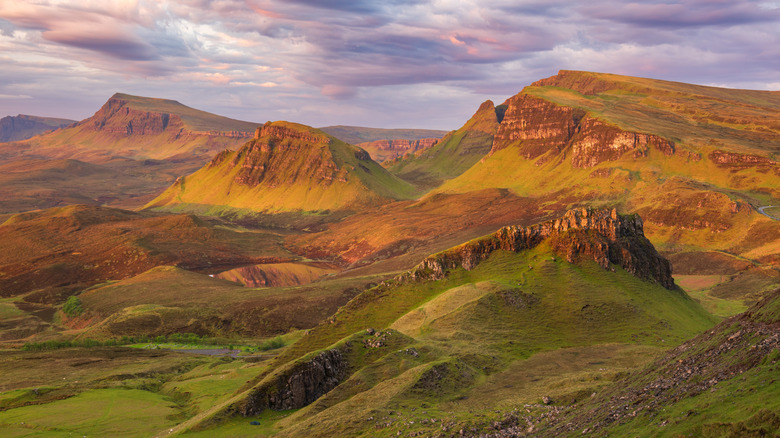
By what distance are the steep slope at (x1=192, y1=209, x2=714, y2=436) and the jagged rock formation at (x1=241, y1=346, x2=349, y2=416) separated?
0.48 feet

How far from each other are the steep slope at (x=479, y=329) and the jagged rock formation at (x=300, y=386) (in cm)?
15

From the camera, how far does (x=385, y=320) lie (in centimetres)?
11081

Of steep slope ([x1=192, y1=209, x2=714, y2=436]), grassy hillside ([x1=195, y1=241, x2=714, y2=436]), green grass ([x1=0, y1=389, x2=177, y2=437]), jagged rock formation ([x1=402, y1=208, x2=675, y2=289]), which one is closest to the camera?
grassy hillside ([x1=195, y1=241, x2=714, y2=436])

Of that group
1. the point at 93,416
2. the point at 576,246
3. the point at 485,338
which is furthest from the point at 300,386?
the point at 576,246

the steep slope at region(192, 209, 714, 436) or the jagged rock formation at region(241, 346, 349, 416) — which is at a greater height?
the steep slope at region(192, 209, 714, 436)

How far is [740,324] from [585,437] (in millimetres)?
19442

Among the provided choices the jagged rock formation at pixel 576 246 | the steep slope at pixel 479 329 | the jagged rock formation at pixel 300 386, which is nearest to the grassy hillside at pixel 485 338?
the steep slope at pixel 479 329

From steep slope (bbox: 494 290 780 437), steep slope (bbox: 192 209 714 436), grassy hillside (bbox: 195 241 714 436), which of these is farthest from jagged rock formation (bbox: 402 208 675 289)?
steep slope (bbox: 494 290 780 437)

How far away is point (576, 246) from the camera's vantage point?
385 feet

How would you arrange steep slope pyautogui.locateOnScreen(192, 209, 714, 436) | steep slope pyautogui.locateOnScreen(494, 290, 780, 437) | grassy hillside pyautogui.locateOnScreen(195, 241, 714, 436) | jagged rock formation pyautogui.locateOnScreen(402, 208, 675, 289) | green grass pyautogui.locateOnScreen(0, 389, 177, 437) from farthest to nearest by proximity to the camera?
jagged rock formation pyautogui.locateOnScreen(402, 208, 675, 289)
green grass pyautogui.locateOnScreen(0, 389, 177, 437)
steep slope pyautogui.locateOnScreen(192, 209, 714, 436)
grassy hillside pyautogui.locateOnScreen(195, 241, 714, 436)
steep slope pyautogui.locateOnScreen(494, 290, 780, 437)

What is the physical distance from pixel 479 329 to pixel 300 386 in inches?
1438

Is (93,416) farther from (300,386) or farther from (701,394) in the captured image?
(701,394)

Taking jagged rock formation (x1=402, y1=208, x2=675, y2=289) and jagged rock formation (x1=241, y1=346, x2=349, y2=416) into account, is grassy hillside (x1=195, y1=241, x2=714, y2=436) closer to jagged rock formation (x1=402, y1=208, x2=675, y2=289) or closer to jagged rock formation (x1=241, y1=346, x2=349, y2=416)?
jagged rock formation (x1=402, y1=208, x2=675, y2=289)

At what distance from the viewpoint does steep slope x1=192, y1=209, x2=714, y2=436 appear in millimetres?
62781
